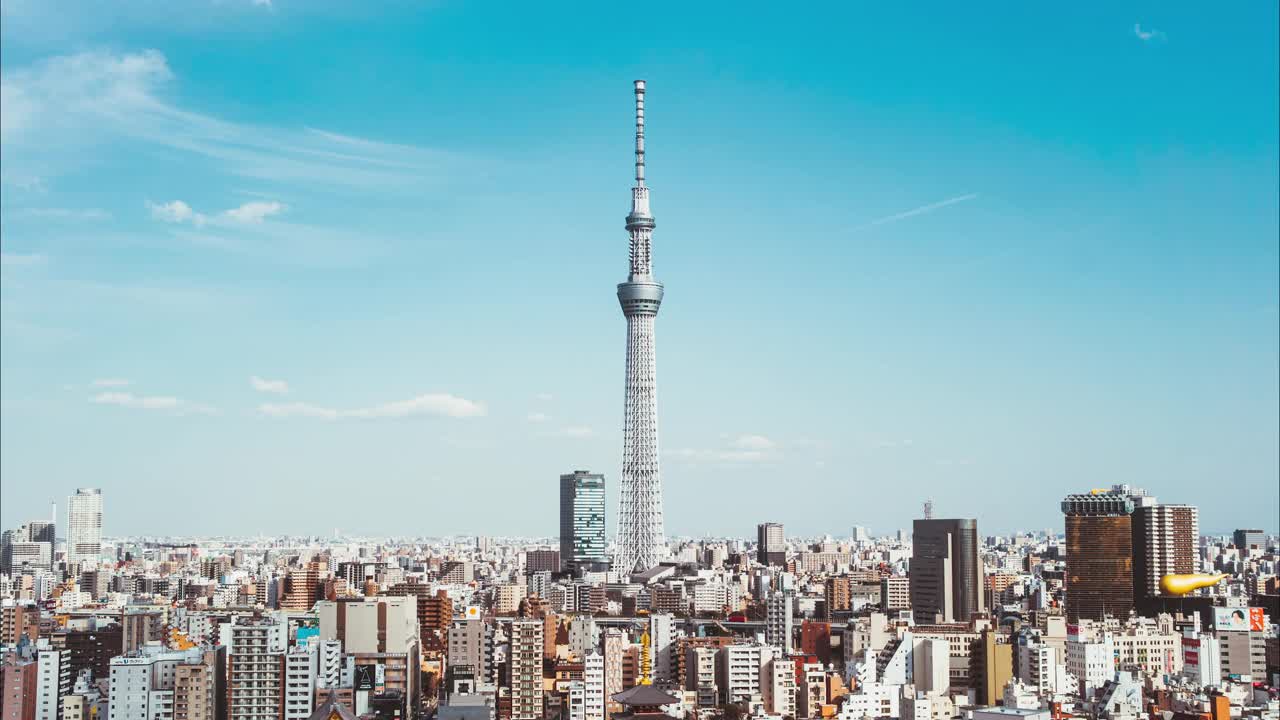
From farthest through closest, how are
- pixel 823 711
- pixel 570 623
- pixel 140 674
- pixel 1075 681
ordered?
pixel 570 623
pixel 1075 681
pixel 823 711
pixel 140 674

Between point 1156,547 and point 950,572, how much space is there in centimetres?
435

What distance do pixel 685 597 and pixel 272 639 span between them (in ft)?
68.3

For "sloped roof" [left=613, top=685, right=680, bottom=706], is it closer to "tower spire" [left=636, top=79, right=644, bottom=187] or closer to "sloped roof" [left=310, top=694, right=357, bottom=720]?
"sloped roof" [left=310, top=694, right=357, bottom=720]

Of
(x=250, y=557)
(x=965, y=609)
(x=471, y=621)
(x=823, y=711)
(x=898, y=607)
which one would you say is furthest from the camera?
(x=250, y=557)

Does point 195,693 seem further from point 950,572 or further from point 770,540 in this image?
point 770,540

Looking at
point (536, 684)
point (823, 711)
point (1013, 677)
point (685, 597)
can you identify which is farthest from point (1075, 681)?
point (685, 597)

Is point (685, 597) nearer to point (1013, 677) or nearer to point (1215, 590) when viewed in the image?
point (1215, 590)

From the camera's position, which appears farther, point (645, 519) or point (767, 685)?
point (645, 519)

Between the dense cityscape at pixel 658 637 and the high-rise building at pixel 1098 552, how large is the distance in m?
0.04

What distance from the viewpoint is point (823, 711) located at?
61.8 ft

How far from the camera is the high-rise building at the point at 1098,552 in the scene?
33469mm

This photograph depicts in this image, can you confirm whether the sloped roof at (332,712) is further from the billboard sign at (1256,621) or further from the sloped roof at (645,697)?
the billboard sign at (1256,621)

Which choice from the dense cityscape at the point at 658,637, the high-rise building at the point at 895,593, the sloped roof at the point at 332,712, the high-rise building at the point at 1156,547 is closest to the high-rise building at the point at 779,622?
the dense cityscape at the point at 658,637

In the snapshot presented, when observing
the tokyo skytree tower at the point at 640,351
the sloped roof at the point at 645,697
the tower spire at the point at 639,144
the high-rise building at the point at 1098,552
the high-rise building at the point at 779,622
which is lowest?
the sloped roof at the point at 645,697
